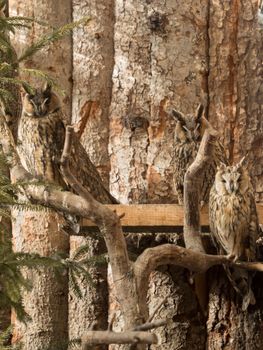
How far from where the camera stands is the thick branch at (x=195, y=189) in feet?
9.81

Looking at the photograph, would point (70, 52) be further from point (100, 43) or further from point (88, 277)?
point (88, 277)

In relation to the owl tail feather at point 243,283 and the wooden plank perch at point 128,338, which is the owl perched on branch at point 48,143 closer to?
the owl tail feather at point 243,283

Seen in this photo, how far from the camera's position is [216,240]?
11.8 feet

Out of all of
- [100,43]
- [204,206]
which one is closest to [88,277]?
[204,206]

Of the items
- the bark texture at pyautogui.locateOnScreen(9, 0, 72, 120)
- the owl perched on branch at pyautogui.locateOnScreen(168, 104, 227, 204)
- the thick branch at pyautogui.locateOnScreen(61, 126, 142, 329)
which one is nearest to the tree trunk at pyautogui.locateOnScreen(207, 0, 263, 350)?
the owl perched on branch at pyautogui.locateOnScreen(168, 104, 227, 204)

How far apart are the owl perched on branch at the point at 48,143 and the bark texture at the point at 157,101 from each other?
33 cm

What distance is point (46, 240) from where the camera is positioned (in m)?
4.07

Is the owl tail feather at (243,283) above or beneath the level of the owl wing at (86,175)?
beneath

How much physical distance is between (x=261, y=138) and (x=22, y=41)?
3.52 ft

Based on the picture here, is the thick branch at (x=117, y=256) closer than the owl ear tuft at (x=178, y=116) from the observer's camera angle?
Yes

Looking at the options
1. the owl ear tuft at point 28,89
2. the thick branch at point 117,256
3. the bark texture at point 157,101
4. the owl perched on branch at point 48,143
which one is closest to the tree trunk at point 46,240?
the bark texture at point 157,101

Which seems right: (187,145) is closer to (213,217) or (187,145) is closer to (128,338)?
(213,217)

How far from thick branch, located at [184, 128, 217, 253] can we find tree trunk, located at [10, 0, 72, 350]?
35.5 inches

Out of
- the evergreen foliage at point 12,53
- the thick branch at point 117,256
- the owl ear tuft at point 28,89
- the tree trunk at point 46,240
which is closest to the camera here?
the thick branch at point 117,256
